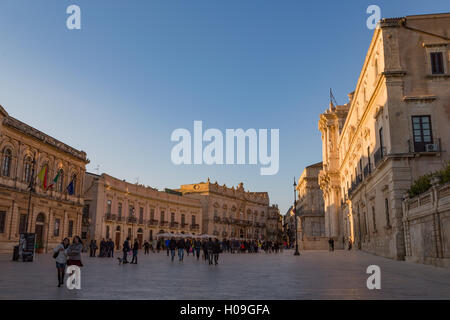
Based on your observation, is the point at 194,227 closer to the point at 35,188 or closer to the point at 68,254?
the point at 35,188

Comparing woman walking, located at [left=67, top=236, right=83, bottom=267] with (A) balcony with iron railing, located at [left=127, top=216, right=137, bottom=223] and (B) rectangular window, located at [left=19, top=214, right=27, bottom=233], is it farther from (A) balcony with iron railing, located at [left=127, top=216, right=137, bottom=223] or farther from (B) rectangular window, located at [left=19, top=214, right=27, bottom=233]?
(A) balcony with iron railing, located at [left=127, top=216, right=137, bottom=223]

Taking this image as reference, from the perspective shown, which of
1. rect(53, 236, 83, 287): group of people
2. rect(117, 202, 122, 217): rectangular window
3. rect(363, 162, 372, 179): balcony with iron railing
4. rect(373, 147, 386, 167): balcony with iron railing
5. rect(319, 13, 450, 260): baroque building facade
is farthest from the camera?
rect(117, 202, 122, 217): rectangular window

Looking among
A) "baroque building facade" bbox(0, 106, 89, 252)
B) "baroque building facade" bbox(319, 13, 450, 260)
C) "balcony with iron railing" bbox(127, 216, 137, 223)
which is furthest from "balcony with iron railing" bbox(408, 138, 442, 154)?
"balcony with iron railing" bbox(127, 216, 137, 223)

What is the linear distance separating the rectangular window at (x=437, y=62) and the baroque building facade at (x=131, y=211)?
3779 cm

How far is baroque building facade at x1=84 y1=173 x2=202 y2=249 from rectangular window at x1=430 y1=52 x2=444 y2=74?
37.8 m

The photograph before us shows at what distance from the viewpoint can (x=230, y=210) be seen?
265 ft

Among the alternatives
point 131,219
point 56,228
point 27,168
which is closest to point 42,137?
point 27,168

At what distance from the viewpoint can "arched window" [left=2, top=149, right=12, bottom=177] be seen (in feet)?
105

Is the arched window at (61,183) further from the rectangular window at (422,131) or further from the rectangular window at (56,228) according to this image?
the rectangular window at (422,131)

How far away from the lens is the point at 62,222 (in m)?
40.6

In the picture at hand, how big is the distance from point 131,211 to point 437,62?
42.6 meters
